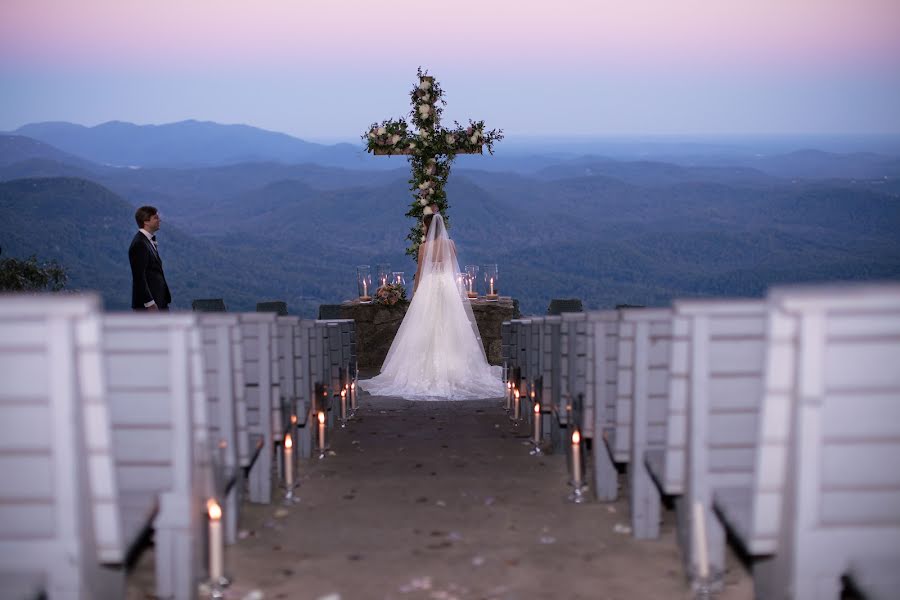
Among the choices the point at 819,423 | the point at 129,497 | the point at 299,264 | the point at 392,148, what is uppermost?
the point at 392,148

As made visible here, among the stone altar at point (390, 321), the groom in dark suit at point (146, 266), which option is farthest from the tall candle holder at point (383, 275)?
the groom in dark suit at point (146, 266)

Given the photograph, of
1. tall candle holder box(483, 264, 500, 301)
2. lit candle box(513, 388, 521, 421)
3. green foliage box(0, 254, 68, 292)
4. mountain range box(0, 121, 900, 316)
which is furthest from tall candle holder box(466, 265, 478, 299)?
mountain range box(0, 121, 900, 316)

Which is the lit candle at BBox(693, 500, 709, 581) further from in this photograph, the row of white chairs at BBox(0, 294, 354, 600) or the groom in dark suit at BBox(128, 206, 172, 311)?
the groom in dark suit at BBox(128, 206, 172, 311)

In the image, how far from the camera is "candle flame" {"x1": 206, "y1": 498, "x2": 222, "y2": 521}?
3.85 meters

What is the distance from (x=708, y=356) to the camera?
3.44 meters

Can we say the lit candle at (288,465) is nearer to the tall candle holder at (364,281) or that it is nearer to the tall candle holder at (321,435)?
the tall candle holder at (321,435)

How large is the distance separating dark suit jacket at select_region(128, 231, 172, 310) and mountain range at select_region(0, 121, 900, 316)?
3638cm

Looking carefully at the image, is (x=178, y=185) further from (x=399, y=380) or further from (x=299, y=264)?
(x=399, y=380)

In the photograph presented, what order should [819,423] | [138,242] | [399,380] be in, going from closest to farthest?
[819,423] → [138,242] → [399,380]

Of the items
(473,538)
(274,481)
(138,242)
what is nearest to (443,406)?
(138,242)

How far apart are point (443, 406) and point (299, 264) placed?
5699 centimetres

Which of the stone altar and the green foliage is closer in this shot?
the stone altar

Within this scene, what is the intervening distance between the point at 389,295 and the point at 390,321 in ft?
1.02

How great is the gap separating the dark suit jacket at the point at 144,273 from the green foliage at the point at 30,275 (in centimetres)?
626
